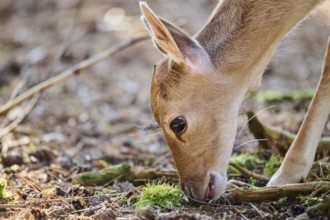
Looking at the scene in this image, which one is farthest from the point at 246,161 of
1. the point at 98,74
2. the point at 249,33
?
the point at 98,74

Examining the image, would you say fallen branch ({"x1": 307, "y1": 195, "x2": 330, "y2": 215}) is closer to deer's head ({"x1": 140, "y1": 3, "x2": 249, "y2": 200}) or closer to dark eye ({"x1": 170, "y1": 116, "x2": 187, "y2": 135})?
deer's head ({"x1": 140, "y1": 3, "x2": 249, "y2": 200})

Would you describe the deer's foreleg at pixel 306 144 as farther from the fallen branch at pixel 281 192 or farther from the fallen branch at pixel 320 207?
the fallen branch at pixel 320 207

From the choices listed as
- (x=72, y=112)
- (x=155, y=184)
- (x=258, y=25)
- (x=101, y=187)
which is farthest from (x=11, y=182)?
(x=72, y=112)

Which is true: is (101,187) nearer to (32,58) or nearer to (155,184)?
(155,184)

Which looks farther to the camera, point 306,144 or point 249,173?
point 249,173

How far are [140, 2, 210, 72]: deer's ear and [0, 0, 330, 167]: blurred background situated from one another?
66 cm

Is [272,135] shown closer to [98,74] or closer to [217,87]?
[217,87]

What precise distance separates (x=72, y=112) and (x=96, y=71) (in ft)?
6.61

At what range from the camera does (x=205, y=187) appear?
437cm

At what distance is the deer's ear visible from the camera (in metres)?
4.22

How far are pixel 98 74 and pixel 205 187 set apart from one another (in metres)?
5.84

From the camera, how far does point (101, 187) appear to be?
4.81 metres

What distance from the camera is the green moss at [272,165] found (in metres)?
5.02

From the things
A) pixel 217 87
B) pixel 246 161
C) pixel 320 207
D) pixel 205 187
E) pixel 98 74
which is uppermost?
pixel 217 87
